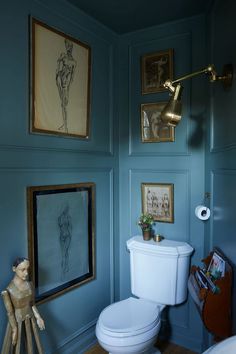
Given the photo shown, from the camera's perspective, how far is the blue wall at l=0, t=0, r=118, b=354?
1666 millimetres

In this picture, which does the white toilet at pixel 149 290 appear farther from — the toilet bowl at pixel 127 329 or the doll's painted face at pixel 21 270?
the doll's painted face at pixel 21 270

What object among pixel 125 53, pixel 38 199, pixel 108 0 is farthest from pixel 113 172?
pixel 108 0

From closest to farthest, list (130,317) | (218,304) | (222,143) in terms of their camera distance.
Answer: (218,304), (222,143), (130,317)

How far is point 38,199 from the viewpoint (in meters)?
1.85

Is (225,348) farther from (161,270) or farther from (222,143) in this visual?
(161,270)

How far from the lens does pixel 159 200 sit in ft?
7.91

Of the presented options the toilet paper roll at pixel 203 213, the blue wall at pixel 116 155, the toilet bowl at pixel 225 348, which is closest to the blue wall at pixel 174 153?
the blue wall at pixel 116 155

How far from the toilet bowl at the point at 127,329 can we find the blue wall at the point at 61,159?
0.32 m

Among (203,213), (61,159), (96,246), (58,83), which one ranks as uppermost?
(58,83)

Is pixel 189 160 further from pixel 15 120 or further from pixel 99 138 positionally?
pixel 15 120

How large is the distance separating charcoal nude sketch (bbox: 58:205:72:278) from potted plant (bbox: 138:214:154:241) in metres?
0.59

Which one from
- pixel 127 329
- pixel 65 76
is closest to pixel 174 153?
pixel 65 76

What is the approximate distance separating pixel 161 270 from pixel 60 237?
29.9 inches

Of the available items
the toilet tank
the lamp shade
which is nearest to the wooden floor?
the toilet tank
